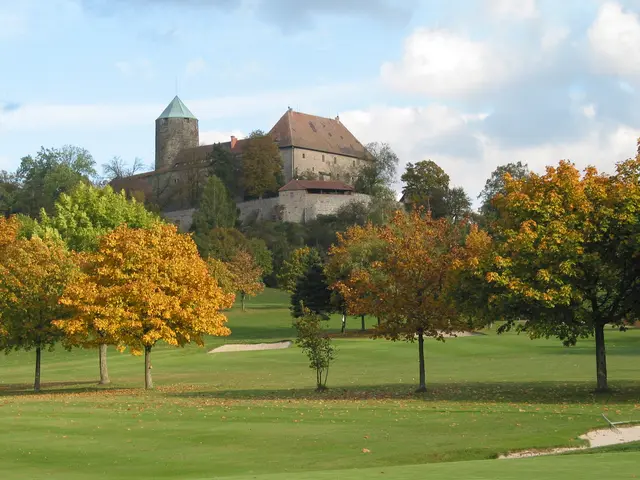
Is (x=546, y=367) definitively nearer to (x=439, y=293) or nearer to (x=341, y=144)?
(x=439, y=293)

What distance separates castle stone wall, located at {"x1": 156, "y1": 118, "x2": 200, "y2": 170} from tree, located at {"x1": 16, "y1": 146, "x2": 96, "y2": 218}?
33190mm

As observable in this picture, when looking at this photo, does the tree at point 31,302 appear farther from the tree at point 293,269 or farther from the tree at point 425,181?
the tree at point 425,181

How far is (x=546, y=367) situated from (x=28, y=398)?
76.4ft

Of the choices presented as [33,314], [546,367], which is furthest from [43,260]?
[546,367]

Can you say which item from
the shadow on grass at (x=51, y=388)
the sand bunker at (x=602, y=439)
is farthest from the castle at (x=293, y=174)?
the sand bunker at (x=602, y=439)

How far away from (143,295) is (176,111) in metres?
137

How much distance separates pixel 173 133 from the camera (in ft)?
544

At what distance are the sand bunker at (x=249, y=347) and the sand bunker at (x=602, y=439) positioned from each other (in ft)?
132

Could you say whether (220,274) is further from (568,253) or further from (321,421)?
(321,421)

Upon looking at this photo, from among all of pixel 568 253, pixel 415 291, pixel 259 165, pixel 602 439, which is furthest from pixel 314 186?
pixel 602 439

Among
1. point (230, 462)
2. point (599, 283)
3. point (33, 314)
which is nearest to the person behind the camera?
point (230, 462)

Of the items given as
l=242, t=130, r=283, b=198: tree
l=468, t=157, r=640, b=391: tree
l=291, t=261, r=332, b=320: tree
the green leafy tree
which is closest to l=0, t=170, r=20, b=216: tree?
the green leafy tree

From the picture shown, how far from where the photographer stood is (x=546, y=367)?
136ft

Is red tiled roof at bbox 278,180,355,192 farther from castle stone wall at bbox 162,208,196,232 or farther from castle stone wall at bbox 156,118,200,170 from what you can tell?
castle stone wall at bbox 156,118,200,170
